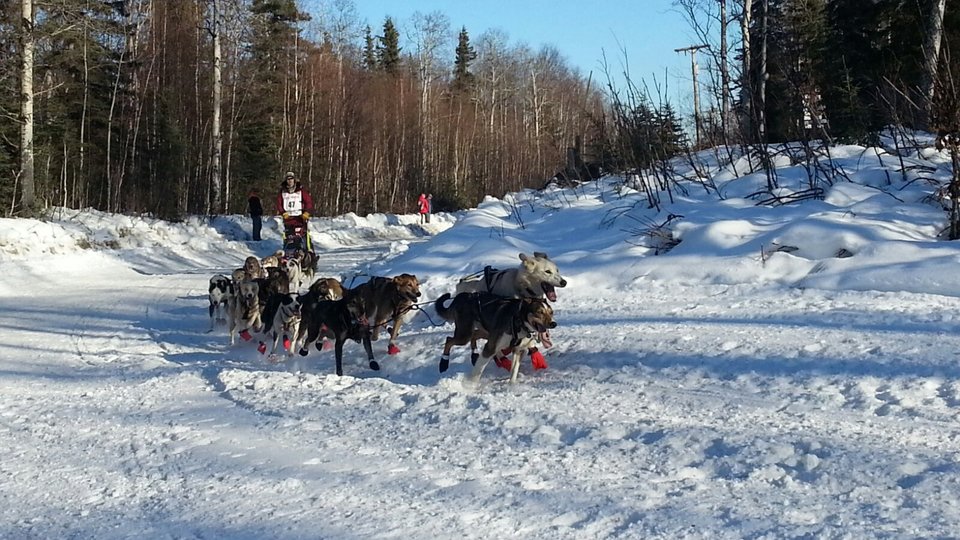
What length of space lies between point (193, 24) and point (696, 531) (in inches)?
1491

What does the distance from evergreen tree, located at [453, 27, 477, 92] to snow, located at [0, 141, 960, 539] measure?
176 ft

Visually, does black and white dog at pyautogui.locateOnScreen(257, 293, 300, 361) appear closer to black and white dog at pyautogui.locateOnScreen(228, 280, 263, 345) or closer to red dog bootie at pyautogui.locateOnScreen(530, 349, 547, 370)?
black and white dog at pyautogui.locateOnScreen(228, 280, 263, 345)

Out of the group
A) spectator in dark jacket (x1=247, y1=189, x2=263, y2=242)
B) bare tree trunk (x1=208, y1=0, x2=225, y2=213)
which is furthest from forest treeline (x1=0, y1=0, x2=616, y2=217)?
spectator in dark jacket (x1=247, y1=189, x2=263, y2=242)

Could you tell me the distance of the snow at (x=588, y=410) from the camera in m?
4.02

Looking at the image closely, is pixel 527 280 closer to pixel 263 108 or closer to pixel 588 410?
pixel 588 410

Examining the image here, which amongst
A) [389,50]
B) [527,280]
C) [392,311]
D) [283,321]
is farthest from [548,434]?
[389,50]

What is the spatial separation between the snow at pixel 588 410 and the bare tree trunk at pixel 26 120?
27.4 ft

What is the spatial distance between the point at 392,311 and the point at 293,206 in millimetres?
6862

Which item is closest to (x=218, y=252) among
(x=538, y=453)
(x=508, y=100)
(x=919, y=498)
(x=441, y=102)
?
(x=538, y=453)

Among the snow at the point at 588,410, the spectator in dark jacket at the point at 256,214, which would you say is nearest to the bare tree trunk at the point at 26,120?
the spectator in dark jacket at the point at 256,214

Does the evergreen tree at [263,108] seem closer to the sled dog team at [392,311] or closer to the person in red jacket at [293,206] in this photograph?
the person in red jacket at [293,206]

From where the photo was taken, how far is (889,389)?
5559 mm

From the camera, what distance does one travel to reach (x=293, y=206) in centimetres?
1505

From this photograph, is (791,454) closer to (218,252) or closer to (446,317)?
(446,317)
